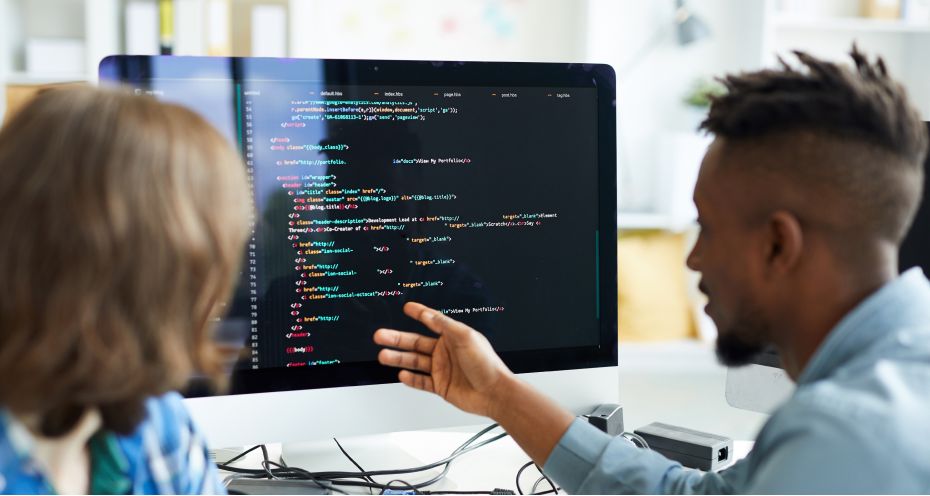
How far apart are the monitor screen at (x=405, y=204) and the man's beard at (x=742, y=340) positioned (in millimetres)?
222

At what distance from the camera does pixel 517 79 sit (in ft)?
3.51


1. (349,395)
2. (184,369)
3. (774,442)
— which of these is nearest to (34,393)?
(184,369)

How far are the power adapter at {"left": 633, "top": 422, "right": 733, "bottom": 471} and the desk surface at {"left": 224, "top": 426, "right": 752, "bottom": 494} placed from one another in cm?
8

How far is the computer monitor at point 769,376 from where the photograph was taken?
3.75 feet

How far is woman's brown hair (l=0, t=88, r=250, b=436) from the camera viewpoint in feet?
1.93

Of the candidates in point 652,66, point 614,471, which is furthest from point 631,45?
point 614,471

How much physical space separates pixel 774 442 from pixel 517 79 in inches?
22.2

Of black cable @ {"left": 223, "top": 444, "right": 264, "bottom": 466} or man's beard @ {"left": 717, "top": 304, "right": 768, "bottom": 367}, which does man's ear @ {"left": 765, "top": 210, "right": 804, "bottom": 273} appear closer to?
man's beard @ {"left": 717, "top": 304, "right": 768, "bottom": 367}

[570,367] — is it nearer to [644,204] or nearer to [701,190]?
[701,190]

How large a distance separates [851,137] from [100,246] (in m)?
0.66

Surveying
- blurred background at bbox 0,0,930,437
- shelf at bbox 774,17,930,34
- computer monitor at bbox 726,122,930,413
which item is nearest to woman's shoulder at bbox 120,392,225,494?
computer monitor at bbox 726,122,930,413

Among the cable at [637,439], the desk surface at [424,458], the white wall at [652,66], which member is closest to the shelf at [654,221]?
the white wall at [652,66]

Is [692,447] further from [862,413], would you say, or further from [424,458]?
[862,413]

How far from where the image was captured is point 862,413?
2.12 feet
